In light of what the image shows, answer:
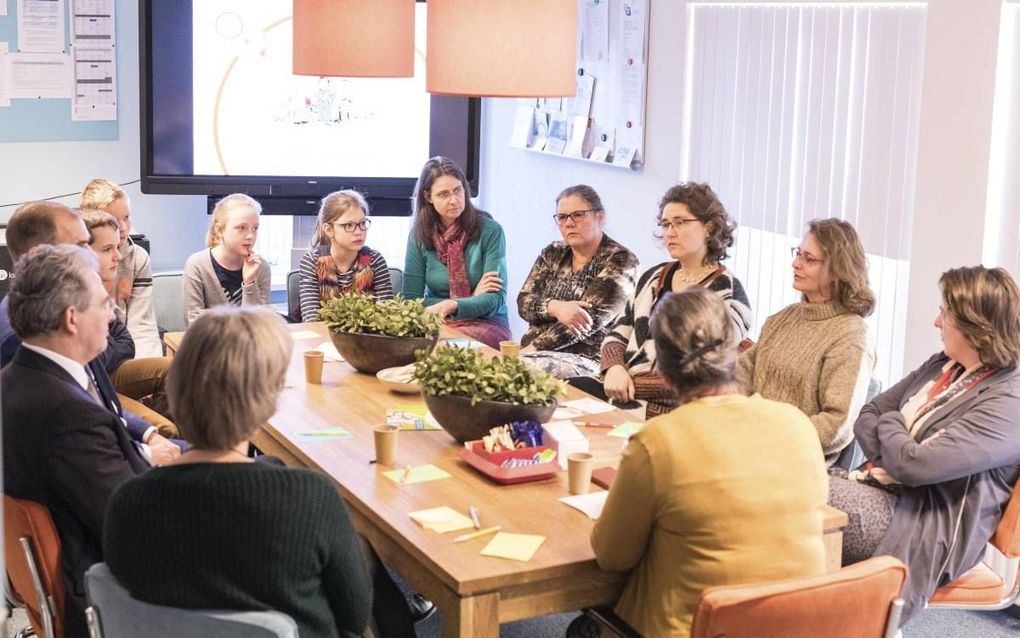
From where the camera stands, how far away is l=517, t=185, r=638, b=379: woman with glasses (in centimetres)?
468

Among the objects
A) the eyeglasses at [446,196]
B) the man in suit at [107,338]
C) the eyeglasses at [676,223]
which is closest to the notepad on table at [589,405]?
the eyeglasses at [676,223]

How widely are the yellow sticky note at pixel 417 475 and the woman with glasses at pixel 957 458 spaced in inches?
42.5

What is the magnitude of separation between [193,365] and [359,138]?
427 centimetres

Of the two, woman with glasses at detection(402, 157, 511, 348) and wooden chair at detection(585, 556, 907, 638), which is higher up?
woman with glasses at detection(402, 157, 511, 348)

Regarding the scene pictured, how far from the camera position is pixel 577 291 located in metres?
4.77

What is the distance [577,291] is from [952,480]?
6.23 ft

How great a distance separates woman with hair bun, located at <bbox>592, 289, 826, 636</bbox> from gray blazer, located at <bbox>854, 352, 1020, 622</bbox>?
739mm

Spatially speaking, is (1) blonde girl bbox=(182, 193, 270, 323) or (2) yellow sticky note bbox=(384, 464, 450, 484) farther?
(1) blonde girl bbox=(182, 193, 270, 323)

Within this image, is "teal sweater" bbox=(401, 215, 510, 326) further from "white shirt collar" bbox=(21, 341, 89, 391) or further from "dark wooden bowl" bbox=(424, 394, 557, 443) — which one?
"white shirt collar" bbox=(21, 341, 89, 391)

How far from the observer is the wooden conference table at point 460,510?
240 cm

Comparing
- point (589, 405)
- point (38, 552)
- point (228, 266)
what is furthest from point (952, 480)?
point (228, 266)

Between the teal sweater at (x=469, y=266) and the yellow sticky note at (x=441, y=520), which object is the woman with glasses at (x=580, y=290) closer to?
the teal sweater at (x=469, y=266)

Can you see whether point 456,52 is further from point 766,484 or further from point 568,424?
point 766,484

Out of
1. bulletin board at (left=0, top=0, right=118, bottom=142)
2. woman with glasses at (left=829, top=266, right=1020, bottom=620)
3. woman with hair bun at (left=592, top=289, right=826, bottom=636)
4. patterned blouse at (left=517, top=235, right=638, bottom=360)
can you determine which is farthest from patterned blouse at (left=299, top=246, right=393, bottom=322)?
woman with hair bun at (left=592, top=289, right=826, bottom=636)
